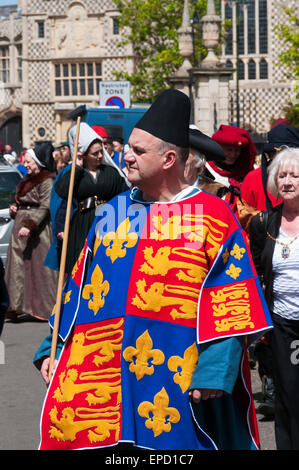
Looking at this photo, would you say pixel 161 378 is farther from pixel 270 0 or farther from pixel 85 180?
pixel 270 0

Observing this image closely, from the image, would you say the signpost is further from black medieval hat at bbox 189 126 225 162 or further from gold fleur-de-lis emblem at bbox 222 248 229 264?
gold fleur-de-lis emblem at bbox 222 248 229 264

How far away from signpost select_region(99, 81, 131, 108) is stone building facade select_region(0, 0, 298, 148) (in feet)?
111

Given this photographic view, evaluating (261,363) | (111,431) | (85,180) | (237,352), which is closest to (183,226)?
(237,352)

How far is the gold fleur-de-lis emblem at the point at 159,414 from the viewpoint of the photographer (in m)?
3.41

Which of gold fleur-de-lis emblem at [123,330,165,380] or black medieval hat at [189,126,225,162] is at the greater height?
black medieval hat at [189,126,225,162]

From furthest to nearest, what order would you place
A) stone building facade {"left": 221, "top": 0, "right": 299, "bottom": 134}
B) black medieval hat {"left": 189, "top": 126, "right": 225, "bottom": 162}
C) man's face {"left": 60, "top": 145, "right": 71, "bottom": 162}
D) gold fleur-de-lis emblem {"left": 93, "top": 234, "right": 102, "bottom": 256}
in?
stone building facade {"left": 221, "top": 0, "right": 299, "bottom": 134} < man's face {"left": 60, "top": 145, "right": 71, "bottom": 162} < black medieval hat {"left": 189, "top": 126, "right": 225, "bottom": 162} < gold fleur-de-lis emblem {"left": 93, "top": 234, "right": 102, "bottom": 256}

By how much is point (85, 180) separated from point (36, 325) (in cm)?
321

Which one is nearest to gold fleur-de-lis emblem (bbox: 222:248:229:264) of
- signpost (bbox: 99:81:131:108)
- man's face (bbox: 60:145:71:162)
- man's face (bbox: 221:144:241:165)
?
man's face (bbox: 221:144:241:165)

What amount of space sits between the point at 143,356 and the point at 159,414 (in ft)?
0.69

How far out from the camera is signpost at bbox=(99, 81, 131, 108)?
19.4 metres

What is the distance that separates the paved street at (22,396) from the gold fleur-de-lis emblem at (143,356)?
2.36m

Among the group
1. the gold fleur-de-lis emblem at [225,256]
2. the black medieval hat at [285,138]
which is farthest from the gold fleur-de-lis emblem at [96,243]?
the black medieval hat at [285,138]

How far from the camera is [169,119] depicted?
11.8ft

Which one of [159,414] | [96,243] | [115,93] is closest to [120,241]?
[96,243]
